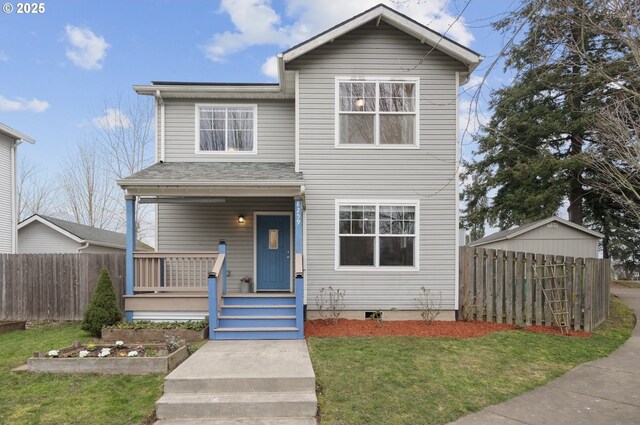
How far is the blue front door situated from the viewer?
9.91 m

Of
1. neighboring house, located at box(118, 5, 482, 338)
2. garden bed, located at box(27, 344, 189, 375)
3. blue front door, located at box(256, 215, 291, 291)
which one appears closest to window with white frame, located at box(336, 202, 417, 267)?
neighboring house, located at box(118, 5, 482, 338)

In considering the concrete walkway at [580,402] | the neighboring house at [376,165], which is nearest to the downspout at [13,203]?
the neighboring house at [376,165]

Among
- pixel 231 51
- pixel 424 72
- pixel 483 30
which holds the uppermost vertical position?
pixel 231 51

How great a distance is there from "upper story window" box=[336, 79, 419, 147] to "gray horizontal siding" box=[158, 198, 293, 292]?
8.95 ft

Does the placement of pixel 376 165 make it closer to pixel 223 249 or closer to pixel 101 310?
pixel 223 249

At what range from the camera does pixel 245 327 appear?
23.2ft

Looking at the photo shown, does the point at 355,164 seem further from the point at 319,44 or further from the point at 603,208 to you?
the point at 603,208

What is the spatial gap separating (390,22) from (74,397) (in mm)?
9247

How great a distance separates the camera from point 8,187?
1383cm

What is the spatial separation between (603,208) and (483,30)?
61.8 ft

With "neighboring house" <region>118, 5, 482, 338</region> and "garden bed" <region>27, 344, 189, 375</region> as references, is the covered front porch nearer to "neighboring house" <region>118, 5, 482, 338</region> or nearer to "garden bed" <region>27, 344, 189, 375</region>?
"neighboring house" <region>118, 5, 482, 338</region>

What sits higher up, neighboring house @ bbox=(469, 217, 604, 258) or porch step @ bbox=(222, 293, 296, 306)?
neighboring house @ bbox=(469, 217, 604, 258)

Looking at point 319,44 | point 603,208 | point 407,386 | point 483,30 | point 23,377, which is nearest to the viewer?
point 483,30

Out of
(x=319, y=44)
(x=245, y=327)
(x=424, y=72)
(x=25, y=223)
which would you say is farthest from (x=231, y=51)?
(x=245, y=327)
